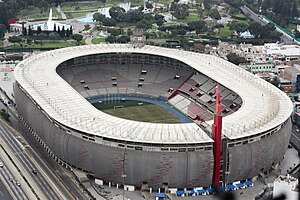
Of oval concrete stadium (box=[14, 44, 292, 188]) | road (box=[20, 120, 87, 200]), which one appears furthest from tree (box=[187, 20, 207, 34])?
road (box=[20, 120, 87, 200])

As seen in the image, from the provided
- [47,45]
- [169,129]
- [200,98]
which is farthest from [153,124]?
[47,45]

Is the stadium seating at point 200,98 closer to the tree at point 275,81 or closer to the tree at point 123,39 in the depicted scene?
the tree at point 275,81

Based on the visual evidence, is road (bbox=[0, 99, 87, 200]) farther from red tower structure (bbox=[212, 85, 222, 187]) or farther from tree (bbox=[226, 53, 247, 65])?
tree (bbox=[226, 53, 247, 65])

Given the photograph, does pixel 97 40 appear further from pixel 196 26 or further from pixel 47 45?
pixel 196 26

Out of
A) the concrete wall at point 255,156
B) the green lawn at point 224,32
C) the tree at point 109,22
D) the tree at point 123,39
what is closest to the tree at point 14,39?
the tree at point 123,39

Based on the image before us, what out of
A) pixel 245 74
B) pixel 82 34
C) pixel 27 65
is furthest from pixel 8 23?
pixel 245 74

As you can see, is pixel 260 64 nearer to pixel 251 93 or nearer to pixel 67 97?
pixel 251 93
